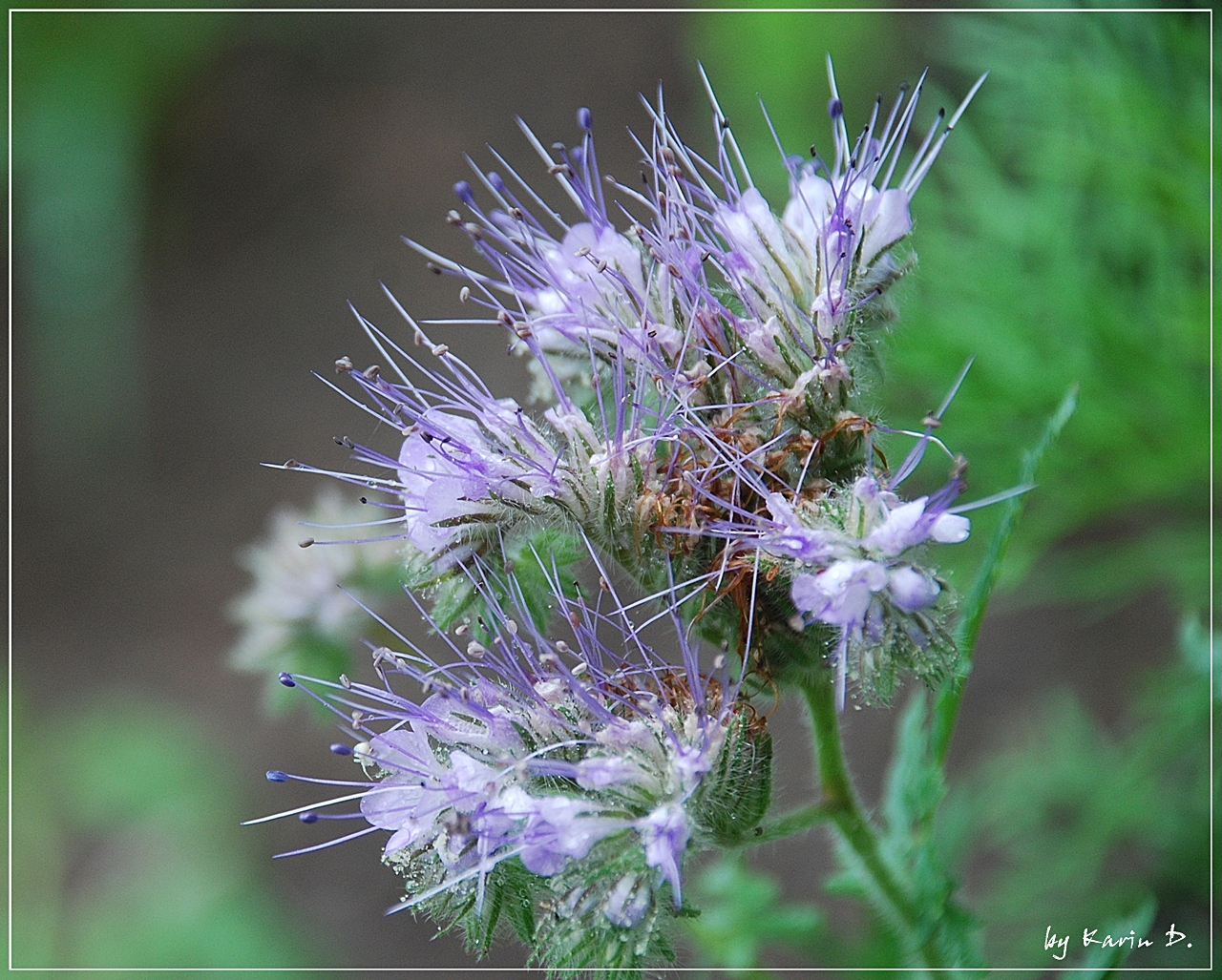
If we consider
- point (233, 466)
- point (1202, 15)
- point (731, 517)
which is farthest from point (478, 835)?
point (233, 466)

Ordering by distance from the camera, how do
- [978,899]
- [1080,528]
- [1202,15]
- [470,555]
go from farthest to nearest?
1. [1080,528]
2. [978,899]
3. [1202,15]
4. [470,555]

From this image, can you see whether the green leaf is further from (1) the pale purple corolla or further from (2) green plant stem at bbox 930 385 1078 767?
(1) the pale purple corolla

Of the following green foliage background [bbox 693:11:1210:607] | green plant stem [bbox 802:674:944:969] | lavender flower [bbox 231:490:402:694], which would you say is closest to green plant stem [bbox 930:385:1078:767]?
green plant stem [bbox 802:674:944:969]

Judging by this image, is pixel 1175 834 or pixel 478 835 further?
pixel 1175 834

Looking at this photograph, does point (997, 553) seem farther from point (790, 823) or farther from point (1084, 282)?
point (1084, 282)

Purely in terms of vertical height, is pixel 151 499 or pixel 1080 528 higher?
pixel 151 499

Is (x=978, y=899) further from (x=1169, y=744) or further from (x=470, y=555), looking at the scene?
Answer: (x=470, y=555)

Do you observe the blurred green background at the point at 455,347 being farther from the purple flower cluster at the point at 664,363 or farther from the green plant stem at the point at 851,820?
the purple flower cluster at the point at 664,363
